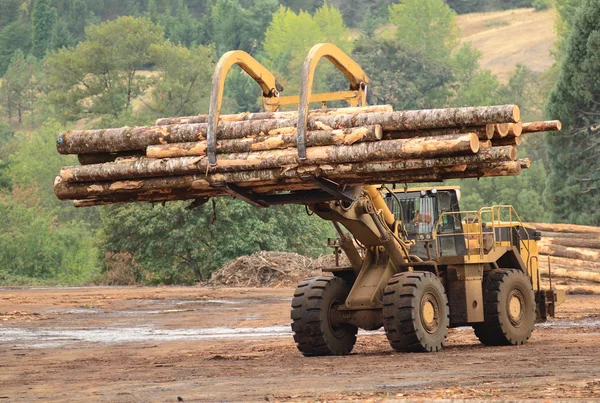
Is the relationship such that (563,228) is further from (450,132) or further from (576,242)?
(450,132)

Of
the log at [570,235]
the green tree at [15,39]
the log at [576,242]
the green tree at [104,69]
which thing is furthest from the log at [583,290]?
the green tree at [15,39]

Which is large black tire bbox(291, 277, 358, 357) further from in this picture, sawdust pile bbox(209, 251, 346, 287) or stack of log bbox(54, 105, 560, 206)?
sawdust pile bbox(209, 251, 346, 287)

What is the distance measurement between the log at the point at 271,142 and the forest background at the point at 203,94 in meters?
1.67

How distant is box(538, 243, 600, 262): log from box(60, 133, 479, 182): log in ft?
73.8

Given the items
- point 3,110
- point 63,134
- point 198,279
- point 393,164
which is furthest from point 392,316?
point 3,110

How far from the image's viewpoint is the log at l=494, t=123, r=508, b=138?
15484 mm

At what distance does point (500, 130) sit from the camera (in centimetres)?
1552

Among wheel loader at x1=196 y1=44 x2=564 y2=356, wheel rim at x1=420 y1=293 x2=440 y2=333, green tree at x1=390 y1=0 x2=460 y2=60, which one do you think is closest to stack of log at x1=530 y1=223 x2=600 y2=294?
wheel loader at x1=196 y1=44 x2=564 y2=356

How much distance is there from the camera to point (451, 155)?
15.1m

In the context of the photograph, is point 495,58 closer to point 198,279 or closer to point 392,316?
point 198,279

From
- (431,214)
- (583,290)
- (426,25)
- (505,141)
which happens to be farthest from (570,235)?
(426,25)

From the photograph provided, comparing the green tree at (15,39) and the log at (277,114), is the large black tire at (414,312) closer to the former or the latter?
the log at (277,114)

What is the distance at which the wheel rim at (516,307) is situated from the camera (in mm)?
20016

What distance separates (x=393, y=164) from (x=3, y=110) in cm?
13642
